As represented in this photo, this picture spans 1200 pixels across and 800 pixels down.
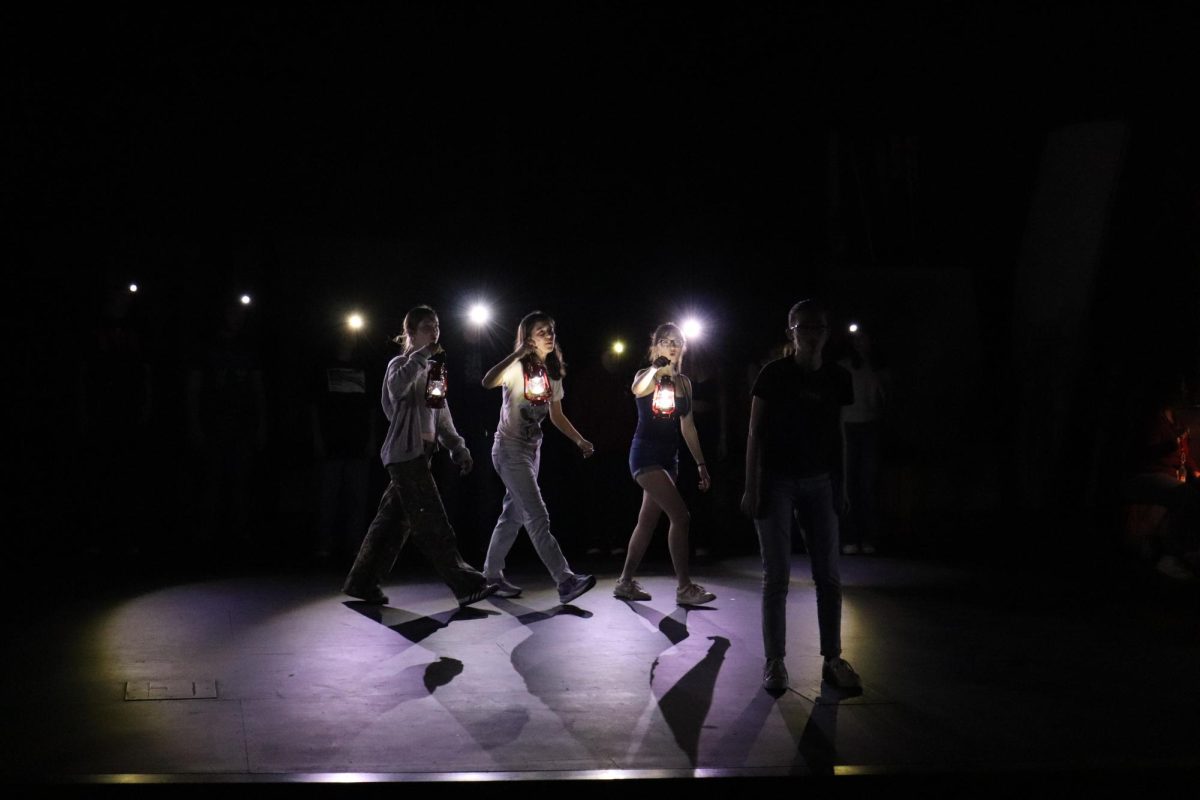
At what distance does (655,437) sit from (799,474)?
2472 millimetres

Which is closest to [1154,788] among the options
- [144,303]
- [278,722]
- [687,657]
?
[687,657]

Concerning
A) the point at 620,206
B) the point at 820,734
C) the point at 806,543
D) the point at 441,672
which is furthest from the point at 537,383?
the point at 620,206

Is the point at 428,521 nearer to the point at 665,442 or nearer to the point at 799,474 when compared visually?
the point at 665,442

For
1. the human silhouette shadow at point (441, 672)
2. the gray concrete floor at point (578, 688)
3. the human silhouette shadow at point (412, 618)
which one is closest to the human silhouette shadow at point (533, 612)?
the gray concrete floor at point (578, 688)

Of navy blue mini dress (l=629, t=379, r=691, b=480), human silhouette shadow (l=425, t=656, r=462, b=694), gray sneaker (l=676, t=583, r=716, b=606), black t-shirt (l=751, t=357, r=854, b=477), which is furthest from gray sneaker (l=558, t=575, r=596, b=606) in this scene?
black t-shirt (l=751, t=357, r=854, b=477)

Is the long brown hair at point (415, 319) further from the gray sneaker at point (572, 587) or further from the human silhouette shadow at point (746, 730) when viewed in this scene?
the human silhouette shadow at point (746, 730)

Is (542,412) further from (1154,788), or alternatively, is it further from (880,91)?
(880,91)

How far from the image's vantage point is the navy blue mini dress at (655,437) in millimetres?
8406

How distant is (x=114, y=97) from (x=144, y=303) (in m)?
1.99

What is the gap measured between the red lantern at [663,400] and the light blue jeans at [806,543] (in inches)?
91.2

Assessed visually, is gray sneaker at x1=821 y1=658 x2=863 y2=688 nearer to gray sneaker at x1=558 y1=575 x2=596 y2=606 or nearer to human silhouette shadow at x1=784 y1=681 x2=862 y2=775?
human silhouette shadow at x1=784 y1=681 x2=862 y2=775

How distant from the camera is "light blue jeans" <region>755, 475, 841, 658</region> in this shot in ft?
19.9

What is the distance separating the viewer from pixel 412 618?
8078 millimetres

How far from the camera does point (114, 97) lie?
11562mm
